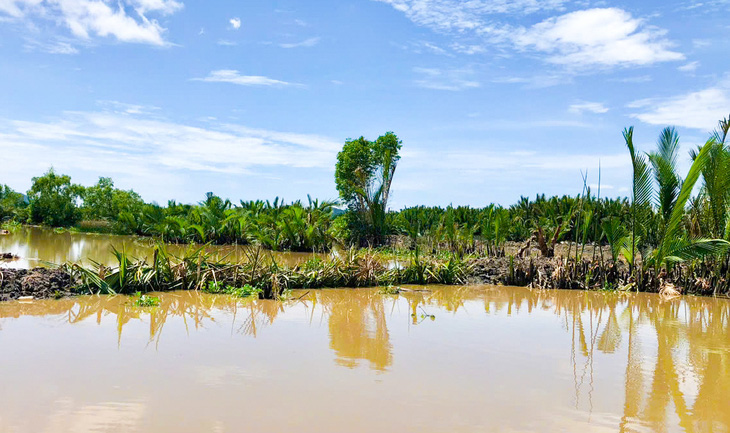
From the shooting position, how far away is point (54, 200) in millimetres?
30609

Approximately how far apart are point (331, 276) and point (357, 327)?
3506 mm

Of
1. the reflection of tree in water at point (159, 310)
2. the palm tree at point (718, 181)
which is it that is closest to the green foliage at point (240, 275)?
the reflection of tree in water at point (159, 310)

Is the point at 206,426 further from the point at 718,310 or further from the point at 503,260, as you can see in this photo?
the point at 503,260

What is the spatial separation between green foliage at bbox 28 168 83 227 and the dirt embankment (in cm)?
2364

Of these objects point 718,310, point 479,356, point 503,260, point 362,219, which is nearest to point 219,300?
point 479,356

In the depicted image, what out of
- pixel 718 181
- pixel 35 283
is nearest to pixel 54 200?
pixel 35 283

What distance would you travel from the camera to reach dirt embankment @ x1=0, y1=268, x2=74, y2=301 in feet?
28.7

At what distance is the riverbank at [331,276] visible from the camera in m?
9.27

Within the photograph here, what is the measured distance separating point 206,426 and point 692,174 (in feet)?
32.3

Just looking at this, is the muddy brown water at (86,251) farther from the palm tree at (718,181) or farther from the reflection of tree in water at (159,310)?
→ the palm tree at (718,181)

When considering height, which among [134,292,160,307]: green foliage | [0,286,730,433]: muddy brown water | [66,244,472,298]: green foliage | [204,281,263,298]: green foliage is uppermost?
[66,244,472,298]: green foliage

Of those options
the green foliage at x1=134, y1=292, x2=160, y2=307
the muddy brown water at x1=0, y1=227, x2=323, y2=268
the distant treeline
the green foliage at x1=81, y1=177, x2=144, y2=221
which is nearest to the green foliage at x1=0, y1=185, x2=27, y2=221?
the distant treeline

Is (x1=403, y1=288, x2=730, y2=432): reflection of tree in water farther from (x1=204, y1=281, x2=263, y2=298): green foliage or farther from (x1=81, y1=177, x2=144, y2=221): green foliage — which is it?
(x1=81, y1=177, x2=144, y2=221): green foliage

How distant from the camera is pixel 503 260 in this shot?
14.0 metres
